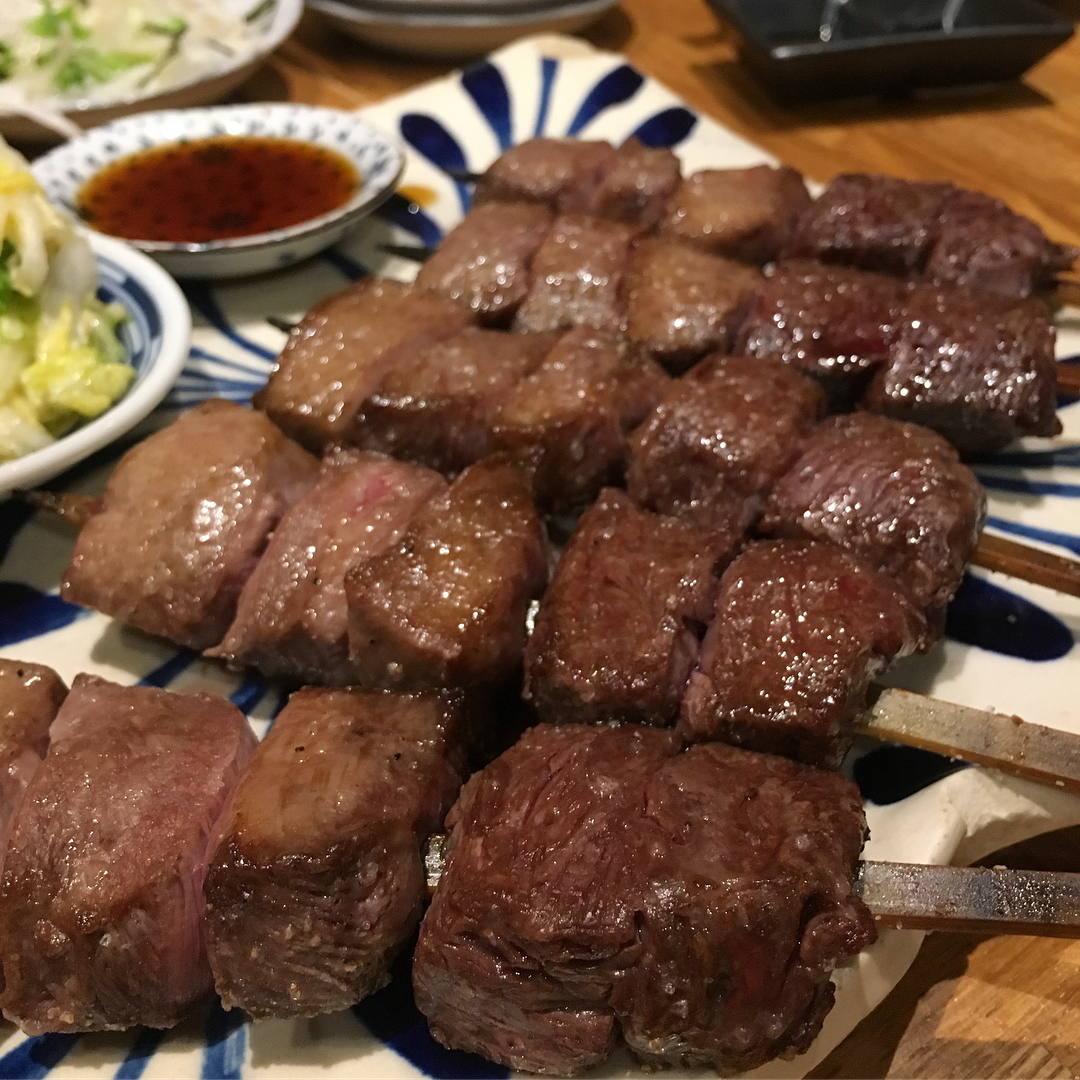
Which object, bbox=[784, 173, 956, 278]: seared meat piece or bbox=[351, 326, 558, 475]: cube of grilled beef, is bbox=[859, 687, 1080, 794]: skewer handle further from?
bbox=[784, 173, 956, 278]: seared meat piece

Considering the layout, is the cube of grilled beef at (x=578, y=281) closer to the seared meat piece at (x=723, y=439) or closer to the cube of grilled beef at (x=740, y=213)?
the cube of grilled beef at (x=740, y=213)

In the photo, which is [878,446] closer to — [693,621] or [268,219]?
[693,621]

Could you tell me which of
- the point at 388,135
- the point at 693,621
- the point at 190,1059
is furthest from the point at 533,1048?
the point at 388,135

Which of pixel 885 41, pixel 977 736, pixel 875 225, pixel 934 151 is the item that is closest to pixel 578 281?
pixel 875 225

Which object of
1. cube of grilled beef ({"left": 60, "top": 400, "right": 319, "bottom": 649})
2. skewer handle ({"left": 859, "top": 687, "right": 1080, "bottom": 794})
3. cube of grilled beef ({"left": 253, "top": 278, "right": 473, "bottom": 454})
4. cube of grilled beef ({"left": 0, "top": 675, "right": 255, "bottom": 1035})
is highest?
cube of grilled beef ({"left": 253, "top": 278, "right": 473, "bottom": 454})

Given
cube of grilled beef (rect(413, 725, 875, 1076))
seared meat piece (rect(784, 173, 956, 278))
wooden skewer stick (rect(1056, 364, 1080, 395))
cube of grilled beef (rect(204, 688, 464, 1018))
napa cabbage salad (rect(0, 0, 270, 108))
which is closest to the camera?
cube of grilled beef (rect(413, 725, 875, 1076))

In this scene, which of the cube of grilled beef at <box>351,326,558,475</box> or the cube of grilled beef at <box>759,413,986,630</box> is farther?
the cube of grilled beef at <box>351,326,558,475</box>

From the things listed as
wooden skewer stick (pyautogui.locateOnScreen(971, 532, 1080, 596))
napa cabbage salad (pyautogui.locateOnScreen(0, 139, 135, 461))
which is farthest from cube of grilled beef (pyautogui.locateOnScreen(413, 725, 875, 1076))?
napa cabbage salad (pyautogui.locateOnScreen(0, 139, 135, 461))
